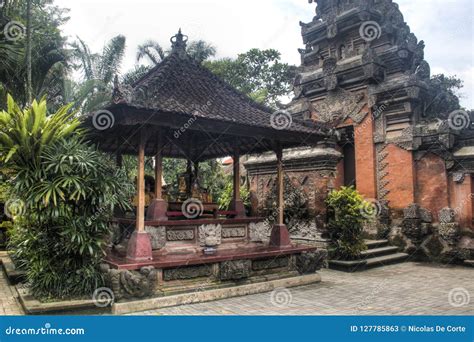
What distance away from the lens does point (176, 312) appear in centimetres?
680

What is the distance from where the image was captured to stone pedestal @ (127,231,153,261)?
722 cm

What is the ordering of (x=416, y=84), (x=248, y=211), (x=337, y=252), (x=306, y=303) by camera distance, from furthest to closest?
(x=248, y=211), (x=416, y=84), (x=337, y=252), (x=306, y=303)

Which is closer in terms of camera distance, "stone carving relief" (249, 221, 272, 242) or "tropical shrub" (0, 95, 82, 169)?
"tropical shrub" (0, 95, 82, 169)

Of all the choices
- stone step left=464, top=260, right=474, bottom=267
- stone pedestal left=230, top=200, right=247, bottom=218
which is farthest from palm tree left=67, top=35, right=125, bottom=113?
stone step left=464, top=260, right=474, bottom=267

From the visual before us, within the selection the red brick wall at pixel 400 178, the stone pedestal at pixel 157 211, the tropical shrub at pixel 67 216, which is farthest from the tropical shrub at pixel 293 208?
the tropical shrub at pixel 67 216

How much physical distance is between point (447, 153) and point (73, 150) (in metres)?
10.1

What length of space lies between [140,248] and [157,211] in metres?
1.11

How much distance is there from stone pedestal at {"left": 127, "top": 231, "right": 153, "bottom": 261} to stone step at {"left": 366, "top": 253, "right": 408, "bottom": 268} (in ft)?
21.9

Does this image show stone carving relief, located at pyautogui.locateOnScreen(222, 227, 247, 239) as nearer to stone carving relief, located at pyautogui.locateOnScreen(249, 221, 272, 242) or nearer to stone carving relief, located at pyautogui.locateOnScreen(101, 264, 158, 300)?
stone carving relief, located at pyautogui.locateOnScreen(249, 221, 272, 242)

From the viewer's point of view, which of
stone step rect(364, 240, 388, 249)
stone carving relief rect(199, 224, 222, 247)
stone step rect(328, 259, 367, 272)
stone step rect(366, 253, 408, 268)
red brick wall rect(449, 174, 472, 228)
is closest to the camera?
stone carving relief rect(199, 224, 222, 247)

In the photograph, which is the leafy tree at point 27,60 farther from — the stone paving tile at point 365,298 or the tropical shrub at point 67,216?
the stone paving tile at point 365,298

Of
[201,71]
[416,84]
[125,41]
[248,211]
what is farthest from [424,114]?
[125,41]

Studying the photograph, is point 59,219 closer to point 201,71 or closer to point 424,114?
point 201,71

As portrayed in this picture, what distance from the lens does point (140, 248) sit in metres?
7.28
